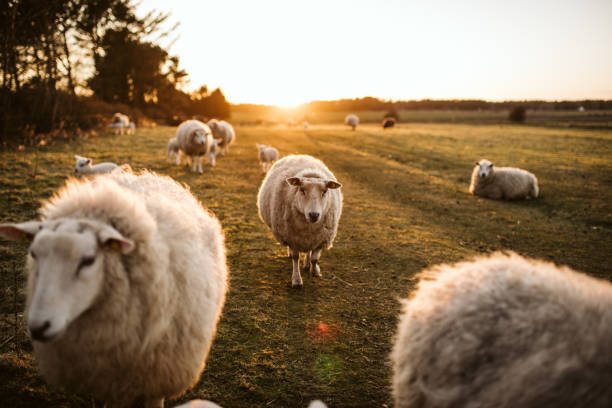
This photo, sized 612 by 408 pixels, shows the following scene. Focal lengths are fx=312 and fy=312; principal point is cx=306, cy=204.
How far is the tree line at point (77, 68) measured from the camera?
13.3 m

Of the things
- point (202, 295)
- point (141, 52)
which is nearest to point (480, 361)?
point (202, 295)

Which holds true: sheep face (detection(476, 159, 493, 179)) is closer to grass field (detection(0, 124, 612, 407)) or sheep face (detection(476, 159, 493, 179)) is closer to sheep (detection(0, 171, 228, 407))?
grass field (detection(0, 124, 612, 407))

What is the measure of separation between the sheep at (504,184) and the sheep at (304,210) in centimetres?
893

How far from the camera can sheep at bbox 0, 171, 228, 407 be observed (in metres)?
1.84

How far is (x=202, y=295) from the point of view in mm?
2629

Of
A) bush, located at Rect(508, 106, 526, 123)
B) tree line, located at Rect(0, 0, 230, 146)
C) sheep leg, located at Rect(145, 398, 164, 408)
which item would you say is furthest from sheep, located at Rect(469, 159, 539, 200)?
bush, located at Rect(508, 106, 526, 123)

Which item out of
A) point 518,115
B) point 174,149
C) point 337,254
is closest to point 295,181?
point 337,254

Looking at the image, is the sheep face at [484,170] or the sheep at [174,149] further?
the sheep at [174,149]

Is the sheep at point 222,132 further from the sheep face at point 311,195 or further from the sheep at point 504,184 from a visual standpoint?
the sheep face at point 311,195

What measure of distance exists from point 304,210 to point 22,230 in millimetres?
3414

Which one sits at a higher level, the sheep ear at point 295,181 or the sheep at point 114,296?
the sheep ear at point 295,181

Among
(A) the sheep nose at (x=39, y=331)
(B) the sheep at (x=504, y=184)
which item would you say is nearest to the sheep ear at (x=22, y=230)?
(A) the sheep nose at (x=39, y=331)

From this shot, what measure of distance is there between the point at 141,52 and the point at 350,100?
2910 inches

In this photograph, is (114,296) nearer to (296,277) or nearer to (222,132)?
(296,277)
